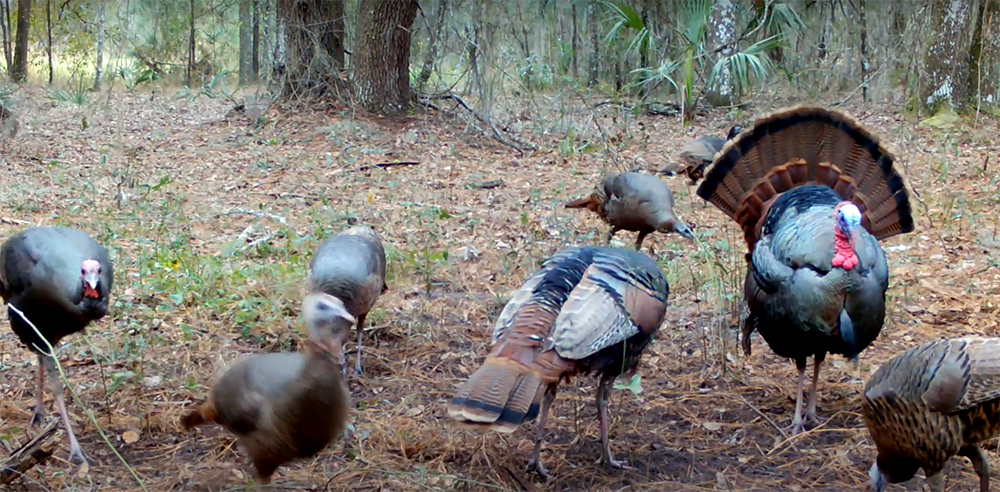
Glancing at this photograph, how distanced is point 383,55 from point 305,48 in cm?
129

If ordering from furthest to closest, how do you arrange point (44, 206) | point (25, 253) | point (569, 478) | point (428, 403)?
point (44, 206), point (428, 403), point (25, 253), point (569, 478)

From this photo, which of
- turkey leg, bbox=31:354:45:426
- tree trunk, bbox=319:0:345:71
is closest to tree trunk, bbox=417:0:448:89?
tree trunk, bbox=319:0:345:71

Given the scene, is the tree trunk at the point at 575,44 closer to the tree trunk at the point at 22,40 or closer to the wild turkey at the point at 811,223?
the tree trunk at the point at 22,40

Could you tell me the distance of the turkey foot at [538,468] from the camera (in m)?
3.75

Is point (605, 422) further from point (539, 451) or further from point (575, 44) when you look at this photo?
point (575, 44)

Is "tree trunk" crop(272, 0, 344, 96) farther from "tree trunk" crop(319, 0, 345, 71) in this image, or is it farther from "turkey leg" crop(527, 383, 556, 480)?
"turkey leg" crop(527, 383, 556, 480)

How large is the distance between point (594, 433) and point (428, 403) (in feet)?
2.89

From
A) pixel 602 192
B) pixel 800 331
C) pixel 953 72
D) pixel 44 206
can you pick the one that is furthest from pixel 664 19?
pixel 800 331

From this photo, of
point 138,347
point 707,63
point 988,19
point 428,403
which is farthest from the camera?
point 707,63


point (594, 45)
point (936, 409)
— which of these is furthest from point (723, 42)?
point (936, 409)

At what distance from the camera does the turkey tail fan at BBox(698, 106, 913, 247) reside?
4.81 meters

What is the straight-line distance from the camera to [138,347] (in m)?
4.94

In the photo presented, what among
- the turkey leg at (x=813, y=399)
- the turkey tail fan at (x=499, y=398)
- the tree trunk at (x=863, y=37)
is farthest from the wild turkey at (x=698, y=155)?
the tree trunk at (x=863, y=37)

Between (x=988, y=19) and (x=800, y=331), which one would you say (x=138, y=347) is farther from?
(x=988, y=19)
